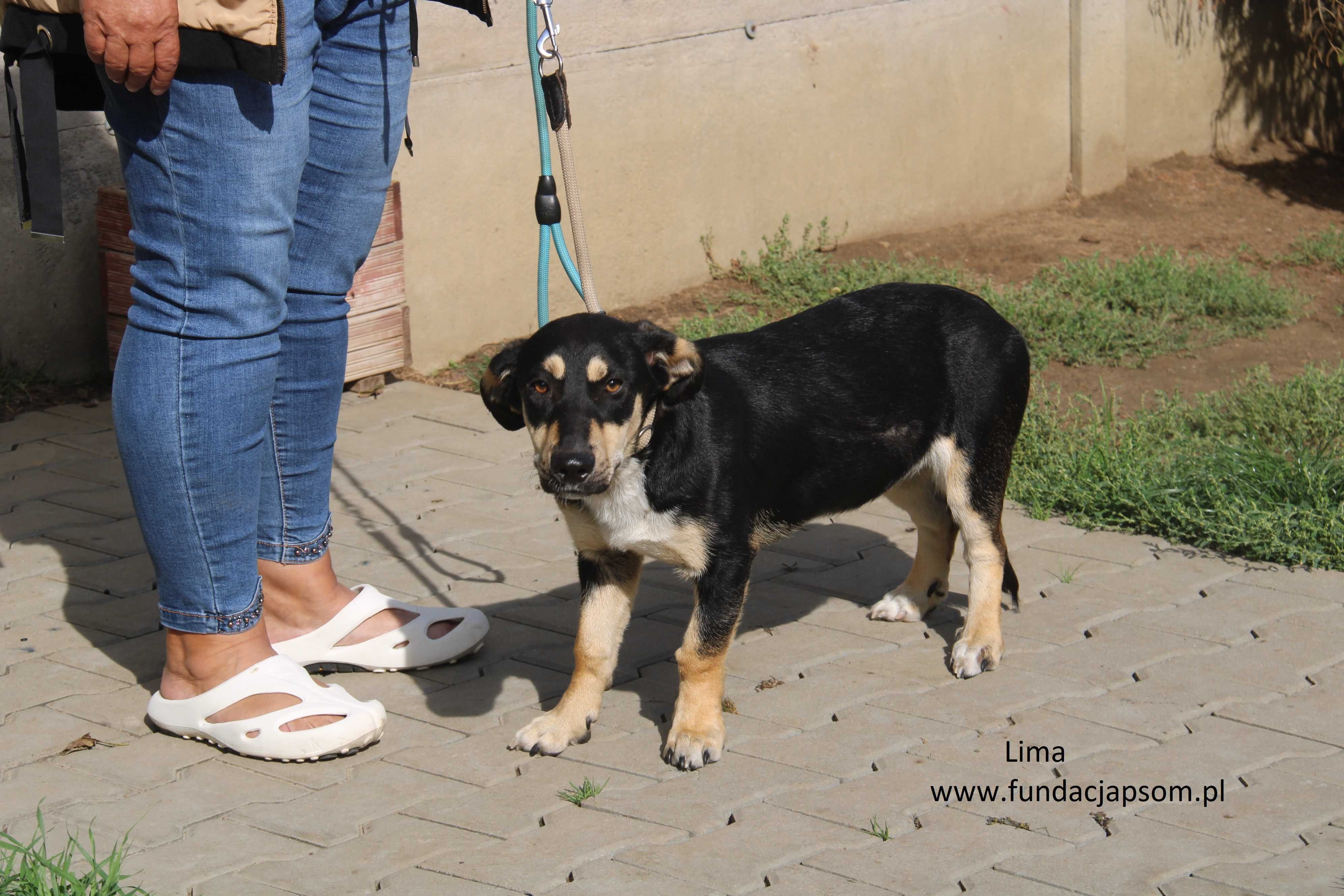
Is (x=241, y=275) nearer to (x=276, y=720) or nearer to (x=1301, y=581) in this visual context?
(x=276, y=720)

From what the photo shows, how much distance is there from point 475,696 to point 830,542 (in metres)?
1.58

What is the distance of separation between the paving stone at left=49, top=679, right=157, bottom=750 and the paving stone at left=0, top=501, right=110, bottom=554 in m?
1.07

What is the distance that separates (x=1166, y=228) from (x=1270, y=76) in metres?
2.45

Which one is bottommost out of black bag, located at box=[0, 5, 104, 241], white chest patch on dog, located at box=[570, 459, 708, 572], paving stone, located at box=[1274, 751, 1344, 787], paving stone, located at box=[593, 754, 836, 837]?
paving stone, located at box=[1274, 751, 1344, 787]

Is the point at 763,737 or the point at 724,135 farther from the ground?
the point at 724,135

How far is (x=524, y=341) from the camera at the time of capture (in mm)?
3381

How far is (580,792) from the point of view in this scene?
3.21 m

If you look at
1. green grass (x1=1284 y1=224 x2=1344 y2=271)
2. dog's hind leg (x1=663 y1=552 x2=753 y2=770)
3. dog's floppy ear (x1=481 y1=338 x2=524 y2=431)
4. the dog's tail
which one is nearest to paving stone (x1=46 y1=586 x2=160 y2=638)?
dog's floppy ear (x1=481 y1=338 x2=524 y2=431)

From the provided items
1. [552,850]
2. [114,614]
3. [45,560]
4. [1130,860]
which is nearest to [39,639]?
[114,614]

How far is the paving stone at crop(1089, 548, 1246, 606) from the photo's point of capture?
431 centimetres

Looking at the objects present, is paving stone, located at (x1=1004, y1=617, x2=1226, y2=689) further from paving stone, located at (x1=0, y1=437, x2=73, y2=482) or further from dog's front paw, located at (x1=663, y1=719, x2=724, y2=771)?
paving stone, located at (x1=0, y1=437, x2=73, y2=482)

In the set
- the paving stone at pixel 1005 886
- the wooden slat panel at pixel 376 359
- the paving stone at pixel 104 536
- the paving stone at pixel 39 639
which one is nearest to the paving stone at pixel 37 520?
the paving stone at pixel 104 536

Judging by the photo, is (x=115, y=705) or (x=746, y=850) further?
(x=115, y=705)

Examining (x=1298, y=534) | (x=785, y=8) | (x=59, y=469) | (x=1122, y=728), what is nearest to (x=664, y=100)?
(x=785, y=8)
